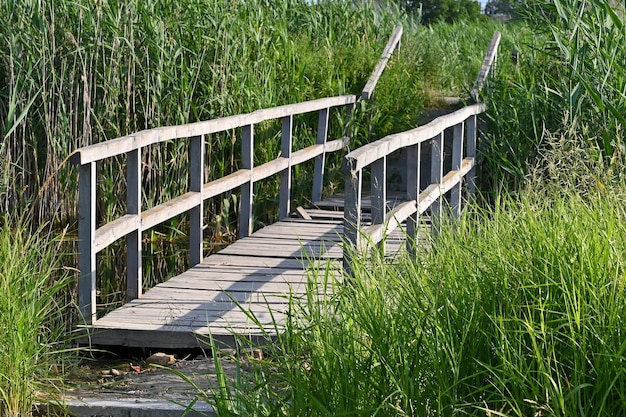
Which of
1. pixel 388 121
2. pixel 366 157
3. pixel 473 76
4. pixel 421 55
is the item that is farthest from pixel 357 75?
pixel 366 157

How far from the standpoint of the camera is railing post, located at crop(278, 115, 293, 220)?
24.7 feet

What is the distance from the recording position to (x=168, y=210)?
5.63m

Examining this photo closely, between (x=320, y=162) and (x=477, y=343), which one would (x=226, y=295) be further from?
(x=320, y=162)

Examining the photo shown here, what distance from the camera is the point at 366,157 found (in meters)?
4.44

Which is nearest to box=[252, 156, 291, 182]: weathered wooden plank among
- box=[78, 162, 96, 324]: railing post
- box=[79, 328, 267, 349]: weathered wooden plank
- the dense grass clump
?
box=[78, 162, 96, 324]: railing post

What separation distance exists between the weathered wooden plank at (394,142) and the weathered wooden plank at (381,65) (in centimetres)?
216

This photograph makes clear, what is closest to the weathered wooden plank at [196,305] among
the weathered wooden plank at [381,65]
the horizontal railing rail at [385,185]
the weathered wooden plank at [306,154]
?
the horizontal railing rail at [385,185]

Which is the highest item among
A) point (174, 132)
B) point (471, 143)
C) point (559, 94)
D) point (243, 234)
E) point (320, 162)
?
point (559, 94)

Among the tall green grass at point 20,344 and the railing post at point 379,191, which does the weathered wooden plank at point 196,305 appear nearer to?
the railing post at point 379,191

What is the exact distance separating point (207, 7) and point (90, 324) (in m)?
3.40

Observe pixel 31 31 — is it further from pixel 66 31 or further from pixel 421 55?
pixel 421 55

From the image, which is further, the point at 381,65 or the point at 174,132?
the point at 381,65

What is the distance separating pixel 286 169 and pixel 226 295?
2491 millimetres

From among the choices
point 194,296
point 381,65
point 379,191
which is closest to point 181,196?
point 194,296
